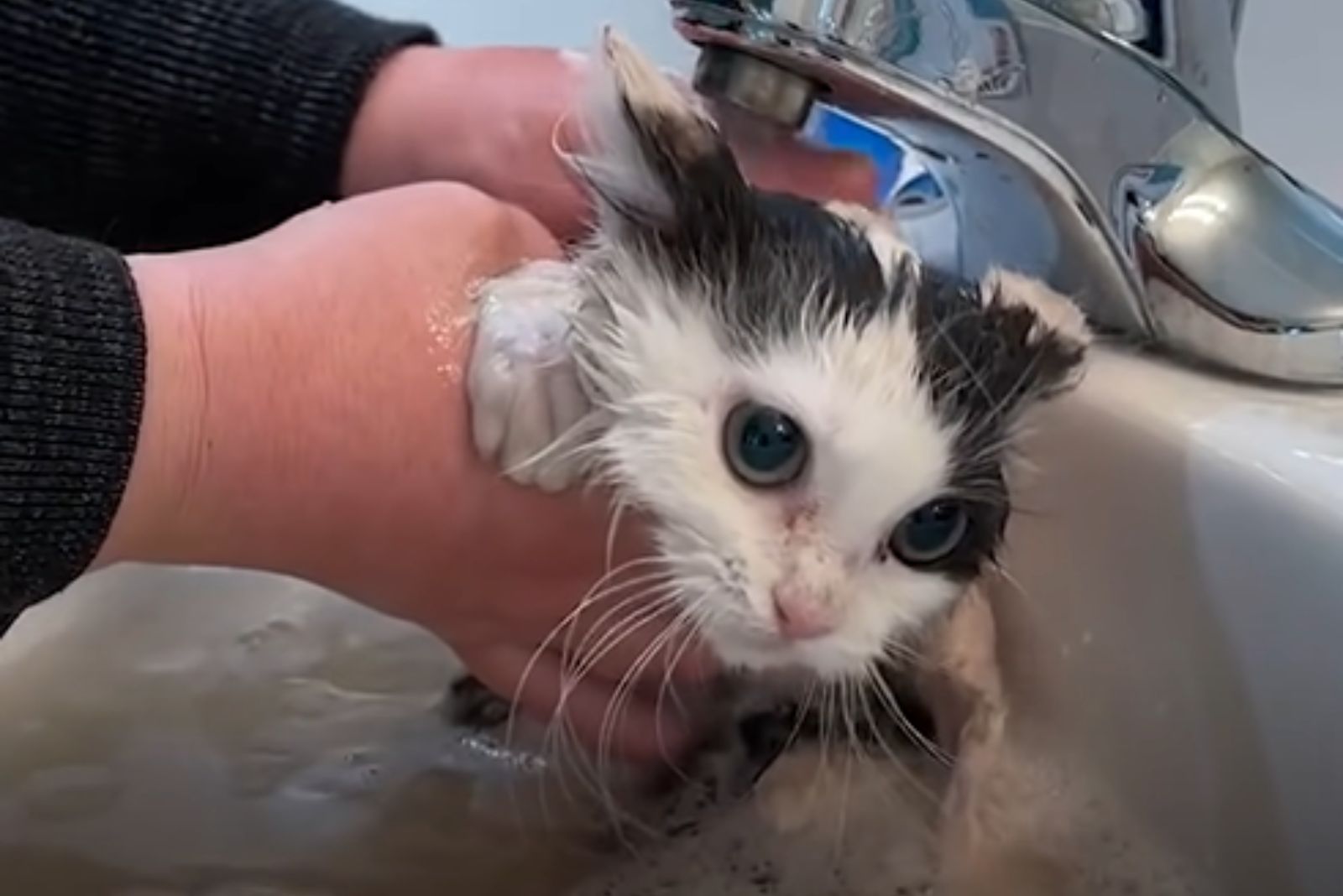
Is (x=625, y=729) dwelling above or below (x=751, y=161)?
below

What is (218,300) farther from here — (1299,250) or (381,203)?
(1299,250)

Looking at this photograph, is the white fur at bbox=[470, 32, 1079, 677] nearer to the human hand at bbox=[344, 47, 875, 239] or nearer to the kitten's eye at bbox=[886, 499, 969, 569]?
the kitten's eye at bbox=[886, 499, 969, 569]

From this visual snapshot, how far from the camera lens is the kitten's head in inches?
20.1

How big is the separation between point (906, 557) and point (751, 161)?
17 cm

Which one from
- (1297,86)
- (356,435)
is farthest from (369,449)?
(1297,86)

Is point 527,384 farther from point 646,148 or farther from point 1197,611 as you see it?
point 1197,611

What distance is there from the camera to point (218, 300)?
547 mm

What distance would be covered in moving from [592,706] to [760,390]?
0.16 m

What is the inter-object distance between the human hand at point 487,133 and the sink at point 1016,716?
158 millimetres

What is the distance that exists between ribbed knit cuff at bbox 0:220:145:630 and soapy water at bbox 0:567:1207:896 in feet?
0.57

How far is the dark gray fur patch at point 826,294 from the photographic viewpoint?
1.74ft

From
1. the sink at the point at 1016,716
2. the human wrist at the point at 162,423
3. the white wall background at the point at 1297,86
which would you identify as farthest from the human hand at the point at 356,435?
the white wall background at the point at 1297,86

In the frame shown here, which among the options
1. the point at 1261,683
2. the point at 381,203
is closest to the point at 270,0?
the point at 381,203

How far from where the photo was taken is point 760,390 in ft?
1.69
